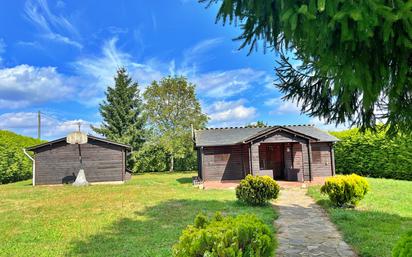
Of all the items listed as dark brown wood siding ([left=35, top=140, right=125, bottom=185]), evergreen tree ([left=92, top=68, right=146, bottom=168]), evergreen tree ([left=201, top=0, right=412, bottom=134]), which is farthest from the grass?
evergreen tree ([left=92, top=68, right=146, bottom=168])

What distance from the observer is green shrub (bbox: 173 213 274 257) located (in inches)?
114

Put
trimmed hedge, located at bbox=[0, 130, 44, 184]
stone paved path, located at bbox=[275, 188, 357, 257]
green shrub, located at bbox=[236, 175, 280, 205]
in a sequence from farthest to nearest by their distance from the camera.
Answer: trimmed hedge, located at bbox=[0, 130, 44, 184]
green shrub, located at bbox=[236, 175, 280, 205]
stone paved path, located at bbox=[275, 188, 357, 257]

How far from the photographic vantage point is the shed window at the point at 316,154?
19.9 meters

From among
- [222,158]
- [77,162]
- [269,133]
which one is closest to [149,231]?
[269,133]

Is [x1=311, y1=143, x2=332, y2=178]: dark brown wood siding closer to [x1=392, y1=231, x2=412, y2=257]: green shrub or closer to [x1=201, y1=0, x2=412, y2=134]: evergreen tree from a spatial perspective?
[x1=201, y1=0, x2=412, y2=134]: evergreen tree

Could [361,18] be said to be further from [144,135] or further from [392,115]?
[144,135]

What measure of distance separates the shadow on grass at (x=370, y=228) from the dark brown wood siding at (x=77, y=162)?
48.8 ft

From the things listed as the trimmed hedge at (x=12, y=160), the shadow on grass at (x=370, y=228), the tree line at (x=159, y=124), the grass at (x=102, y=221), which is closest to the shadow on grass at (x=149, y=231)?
the grass at (x=102, y=221)

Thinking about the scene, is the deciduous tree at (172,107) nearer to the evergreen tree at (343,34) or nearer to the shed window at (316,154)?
the shed window at (316,154)

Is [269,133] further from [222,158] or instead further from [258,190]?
[258,190]

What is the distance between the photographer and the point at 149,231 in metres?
7.18

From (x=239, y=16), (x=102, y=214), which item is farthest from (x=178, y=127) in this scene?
(x=239, y=16)

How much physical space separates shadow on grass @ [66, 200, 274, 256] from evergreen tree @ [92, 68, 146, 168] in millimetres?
19865

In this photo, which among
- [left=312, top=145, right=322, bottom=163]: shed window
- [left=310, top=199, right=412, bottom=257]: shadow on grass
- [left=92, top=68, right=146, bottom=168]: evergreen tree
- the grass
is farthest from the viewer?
[left=92, top=68, right=146, bottom=168]: evergreen tree
